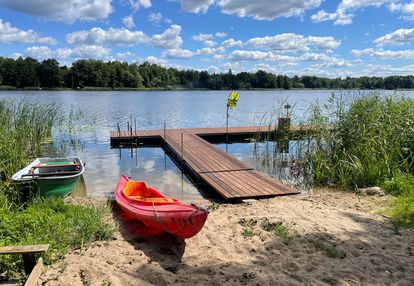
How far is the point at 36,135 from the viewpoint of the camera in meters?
12.4

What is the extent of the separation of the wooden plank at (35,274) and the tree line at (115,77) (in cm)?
5776

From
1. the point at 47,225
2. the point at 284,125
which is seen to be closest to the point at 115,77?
the point at 284,125

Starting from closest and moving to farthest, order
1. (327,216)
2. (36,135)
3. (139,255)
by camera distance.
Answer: (139,255) → (327,216) → (36,135)

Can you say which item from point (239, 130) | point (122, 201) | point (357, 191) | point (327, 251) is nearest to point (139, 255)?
point (122, 201)

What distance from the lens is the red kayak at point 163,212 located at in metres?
4.54

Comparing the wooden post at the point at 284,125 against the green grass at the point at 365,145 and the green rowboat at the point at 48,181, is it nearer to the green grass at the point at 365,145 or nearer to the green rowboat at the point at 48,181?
the green grass at the point at 365,145

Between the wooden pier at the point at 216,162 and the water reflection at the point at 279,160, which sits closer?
the wooden pier at the point at 216,162

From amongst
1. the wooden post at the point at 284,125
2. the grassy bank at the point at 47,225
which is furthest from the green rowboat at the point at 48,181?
the wooden post at the point at 284,125

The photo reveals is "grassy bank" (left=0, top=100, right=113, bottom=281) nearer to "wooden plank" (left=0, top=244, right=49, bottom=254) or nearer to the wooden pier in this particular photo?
"wooden plank" (left=0, top=244, right=49, bottom=254)

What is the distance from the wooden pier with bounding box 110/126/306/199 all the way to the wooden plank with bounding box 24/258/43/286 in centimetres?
405

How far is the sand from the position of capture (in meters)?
3.81

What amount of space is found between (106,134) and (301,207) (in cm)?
1346

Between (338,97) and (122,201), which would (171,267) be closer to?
(122,201)

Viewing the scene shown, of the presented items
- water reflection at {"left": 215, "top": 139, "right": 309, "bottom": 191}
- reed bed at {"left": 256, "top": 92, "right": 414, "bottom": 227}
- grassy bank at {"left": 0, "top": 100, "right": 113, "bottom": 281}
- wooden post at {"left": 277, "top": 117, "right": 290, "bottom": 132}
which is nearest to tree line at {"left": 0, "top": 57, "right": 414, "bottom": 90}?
wooden post at {"left": 277, "top": 117, "right": 290, "bottom": 132}
